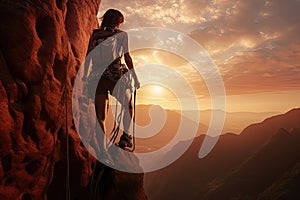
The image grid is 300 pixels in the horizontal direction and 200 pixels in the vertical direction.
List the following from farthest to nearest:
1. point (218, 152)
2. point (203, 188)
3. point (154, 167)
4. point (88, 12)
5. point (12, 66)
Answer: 1. point (154, 167)
2. point (218, 152)
3. point (203, 188)
4. point (88, 12)
5. point (12, 66)

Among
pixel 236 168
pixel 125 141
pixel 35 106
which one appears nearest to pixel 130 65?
pixel 125 141

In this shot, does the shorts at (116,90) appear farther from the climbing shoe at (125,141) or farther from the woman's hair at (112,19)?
the woman's hair at (112,19)

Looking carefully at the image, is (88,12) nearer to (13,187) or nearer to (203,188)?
(13,187)

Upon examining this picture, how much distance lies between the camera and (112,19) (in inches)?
308

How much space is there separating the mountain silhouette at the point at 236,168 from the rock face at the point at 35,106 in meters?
48.3

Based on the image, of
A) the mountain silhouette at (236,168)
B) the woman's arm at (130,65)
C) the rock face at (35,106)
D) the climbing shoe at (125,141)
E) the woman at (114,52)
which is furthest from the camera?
the mountain silhouette at (236,168)

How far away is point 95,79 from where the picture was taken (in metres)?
8.00

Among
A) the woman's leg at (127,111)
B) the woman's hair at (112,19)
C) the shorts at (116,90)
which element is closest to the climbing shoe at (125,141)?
the woman's leg at (127,111)

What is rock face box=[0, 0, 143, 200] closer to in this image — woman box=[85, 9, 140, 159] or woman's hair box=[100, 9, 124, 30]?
woman box=[85, 9, 140, 159]

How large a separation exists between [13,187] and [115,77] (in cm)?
414

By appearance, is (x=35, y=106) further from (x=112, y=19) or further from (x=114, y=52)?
(x=112, y=19)

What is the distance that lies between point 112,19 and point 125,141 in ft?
12.2

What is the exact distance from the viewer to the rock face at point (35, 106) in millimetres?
6738

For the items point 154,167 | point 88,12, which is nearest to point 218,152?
point 154,167
